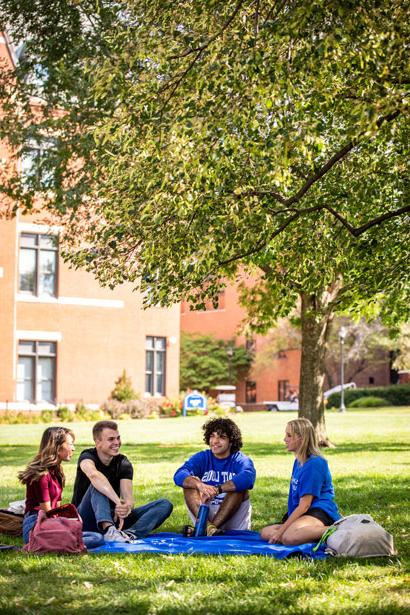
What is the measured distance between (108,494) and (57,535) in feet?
2.44

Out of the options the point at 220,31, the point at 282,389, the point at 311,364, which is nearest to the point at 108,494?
the point at 220,31

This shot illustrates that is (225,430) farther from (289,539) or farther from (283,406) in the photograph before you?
(283,406)

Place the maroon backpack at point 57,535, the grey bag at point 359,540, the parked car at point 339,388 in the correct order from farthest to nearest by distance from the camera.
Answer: the parked car at point 339,388 < the maroon backpack at point 57,535 < the grey bag at point 359,540

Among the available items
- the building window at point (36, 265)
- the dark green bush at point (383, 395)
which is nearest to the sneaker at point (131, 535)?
the building window at point (36, 265)

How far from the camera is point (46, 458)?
8.31m

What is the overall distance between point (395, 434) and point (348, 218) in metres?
17.8

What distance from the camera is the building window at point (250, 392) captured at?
63.6 meters

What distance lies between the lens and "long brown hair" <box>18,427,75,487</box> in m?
8.27

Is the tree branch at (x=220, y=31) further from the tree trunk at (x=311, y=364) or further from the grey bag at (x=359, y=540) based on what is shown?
the tree trunk at (x=311, y=364)

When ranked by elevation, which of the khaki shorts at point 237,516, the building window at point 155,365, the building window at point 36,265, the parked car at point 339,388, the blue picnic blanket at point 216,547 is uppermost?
the building window at point 36,265

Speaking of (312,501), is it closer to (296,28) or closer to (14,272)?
(296,28)

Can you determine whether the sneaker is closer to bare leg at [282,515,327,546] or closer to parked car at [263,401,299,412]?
bare leg at [282,515,327,546]

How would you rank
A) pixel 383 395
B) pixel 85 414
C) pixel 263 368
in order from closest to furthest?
pixel 85 414 < pixel 383 395 < pixel 263 368

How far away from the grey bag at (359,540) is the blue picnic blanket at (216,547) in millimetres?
140
